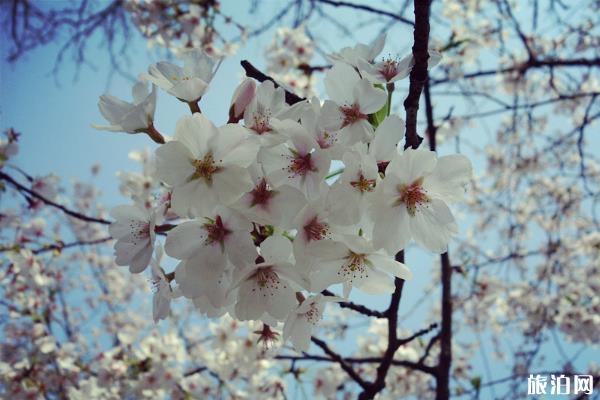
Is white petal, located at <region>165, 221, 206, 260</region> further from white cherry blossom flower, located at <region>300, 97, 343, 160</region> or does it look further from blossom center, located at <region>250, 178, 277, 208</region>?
white cherry blossom flower, located at <region>300, 97, 343, 160</region>

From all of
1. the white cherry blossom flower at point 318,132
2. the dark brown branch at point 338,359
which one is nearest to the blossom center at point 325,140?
the white cherry blossom flower at point 318,132

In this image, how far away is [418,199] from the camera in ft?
2.78

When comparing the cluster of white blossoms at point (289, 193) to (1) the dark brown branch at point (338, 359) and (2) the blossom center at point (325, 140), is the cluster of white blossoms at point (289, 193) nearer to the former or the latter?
(2) the blossom center at point (325, 140)

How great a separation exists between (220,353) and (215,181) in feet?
8.77

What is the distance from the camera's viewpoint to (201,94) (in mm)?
889

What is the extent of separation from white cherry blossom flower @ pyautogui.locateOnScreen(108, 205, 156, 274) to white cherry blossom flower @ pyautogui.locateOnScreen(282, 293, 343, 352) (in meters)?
0.31

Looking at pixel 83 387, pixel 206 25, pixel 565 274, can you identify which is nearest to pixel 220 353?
Result: pixel 83 387

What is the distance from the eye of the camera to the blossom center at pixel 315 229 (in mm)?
767

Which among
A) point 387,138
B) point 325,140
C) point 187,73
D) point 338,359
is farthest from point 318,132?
point 338,359

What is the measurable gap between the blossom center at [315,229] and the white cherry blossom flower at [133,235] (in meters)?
0.29

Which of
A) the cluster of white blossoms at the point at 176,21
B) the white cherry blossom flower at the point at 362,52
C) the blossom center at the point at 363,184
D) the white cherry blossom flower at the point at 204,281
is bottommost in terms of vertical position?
the white cherry blossom flower at the point at 204,281

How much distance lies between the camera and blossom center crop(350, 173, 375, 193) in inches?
29.0

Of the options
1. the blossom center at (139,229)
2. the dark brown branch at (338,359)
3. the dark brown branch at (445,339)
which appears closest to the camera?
the blossom center at (139,229)

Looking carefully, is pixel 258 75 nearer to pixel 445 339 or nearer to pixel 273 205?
pixel 273 205
